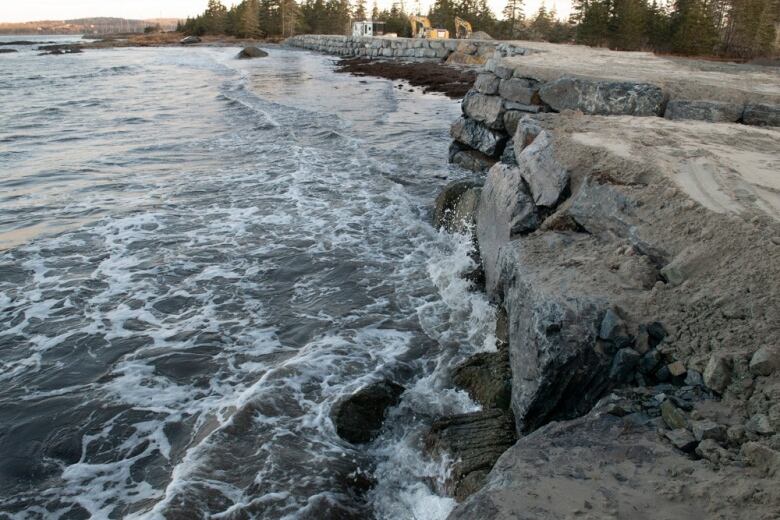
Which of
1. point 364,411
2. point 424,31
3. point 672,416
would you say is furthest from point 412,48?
point 672,416

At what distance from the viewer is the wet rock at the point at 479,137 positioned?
35.3 ft

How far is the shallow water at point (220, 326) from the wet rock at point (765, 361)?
201cm

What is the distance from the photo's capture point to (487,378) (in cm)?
451

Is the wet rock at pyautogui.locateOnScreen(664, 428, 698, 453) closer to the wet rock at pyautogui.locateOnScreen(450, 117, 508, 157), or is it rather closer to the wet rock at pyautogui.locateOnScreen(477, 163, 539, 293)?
the wet rock at pyautogui.locateOnScreen(477, 163, 539, 293)

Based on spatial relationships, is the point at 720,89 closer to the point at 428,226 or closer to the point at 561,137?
the point at 561,137

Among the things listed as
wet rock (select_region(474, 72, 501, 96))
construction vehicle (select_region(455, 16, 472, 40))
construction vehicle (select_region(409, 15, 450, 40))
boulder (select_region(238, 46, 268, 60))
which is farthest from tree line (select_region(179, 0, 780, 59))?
wet rock (select_region(474, 72, 501, 96))

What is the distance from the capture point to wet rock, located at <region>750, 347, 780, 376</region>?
2.80 m

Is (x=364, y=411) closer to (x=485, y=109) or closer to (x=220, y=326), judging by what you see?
(x=220, y=326)

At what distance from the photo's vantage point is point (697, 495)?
7.70 ft

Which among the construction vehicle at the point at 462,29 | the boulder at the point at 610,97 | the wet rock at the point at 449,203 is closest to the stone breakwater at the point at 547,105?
the boulder at the point at 610,97

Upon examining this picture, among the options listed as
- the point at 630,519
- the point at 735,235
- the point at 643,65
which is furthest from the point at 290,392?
the point at 643,65

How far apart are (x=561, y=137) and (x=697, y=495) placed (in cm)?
471

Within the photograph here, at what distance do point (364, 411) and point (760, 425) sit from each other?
278 cm

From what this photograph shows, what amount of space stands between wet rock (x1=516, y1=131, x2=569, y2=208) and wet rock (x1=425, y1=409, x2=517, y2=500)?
8.43ft
